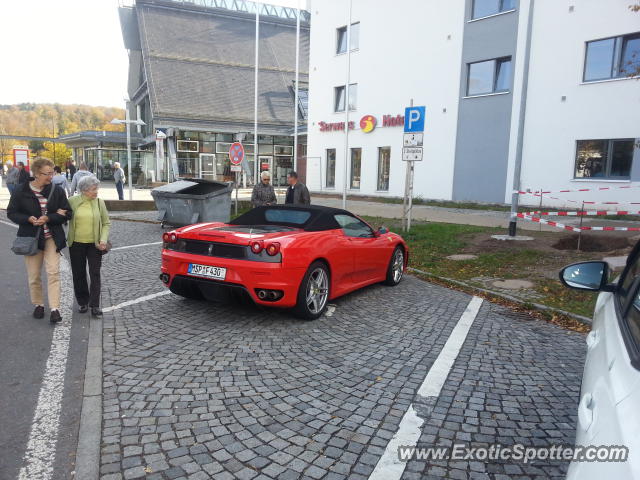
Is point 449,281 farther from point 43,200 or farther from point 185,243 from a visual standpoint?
point 43,200

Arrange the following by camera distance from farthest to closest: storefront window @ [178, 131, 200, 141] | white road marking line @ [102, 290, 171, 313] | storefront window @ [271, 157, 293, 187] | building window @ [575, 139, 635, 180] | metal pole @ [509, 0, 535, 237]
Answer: storefront window @ [271, 157, 293, 187] < storefront window @ [178, 131, 200, 141] < building window @ [575, 139, 635, 180] < metal pole @ [509, 0, 535, 237] < white road marking line @ [102, 290, 171, 313]

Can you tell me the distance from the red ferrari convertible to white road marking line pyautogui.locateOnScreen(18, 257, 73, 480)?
4.58 ft

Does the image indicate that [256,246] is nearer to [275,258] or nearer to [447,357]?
[275,258]

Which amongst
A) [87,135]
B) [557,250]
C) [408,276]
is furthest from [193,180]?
[87,135]

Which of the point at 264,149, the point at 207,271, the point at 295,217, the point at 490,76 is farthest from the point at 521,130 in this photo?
the point at 264,149

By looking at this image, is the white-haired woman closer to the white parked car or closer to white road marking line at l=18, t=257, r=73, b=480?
white road marking line at l=18, t=257, r=73, b=480

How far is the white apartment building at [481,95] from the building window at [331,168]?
63 mm

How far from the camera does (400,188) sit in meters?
25.8

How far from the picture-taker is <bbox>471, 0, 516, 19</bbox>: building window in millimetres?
20703

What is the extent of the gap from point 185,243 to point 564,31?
1881cm

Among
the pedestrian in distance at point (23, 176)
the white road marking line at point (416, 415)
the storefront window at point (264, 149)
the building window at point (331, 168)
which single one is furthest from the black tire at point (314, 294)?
the storefront window at point (264, 149)

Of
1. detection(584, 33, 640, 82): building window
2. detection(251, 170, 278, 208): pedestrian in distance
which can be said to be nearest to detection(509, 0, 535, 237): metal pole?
detection(251, 170, 278, 208): pedestrian in distance

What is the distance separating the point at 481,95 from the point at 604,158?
597 cm

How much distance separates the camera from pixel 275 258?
5152 millimetres
